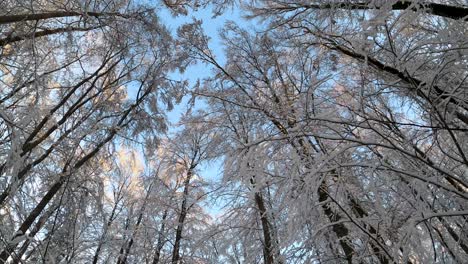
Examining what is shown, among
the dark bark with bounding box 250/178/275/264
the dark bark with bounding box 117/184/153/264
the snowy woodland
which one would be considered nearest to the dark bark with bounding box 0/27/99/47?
the snowy woodland

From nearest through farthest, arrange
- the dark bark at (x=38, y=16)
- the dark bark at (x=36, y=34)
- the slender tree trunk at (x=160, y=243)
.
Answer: the dark bark at (x=38, y=16)
the dark bark at (x=36, y=34)
the slender tree trunk at (x=160, y=243)

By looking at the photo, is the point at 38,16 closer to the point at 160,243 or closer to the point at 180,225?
the point at 180,225

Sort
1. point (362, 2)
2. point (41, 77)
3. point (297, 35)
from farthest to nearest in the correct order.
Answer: point (297, 35)
point (41, 77)
point (362, 2)

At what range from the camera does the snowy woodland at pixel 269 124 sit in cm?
233

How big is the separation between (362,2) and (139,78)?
382 centimetres

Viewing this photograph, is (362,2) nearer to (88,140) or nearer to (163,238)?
(88,140)

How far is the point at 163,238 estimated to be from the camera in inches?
351

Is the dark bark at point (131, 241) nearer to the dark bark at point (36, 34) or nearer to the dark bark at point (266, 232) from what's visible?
the dark bark at point (266, 232)

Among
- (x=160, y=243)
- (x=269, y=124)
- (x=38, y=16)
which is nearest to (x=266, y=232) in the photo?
(x=269, y=124)

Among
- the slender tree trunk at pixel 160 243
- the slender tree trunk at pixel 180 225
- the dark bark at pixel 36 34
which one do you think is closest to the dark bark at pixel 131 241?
the slender tree trunk at pixel 160 243

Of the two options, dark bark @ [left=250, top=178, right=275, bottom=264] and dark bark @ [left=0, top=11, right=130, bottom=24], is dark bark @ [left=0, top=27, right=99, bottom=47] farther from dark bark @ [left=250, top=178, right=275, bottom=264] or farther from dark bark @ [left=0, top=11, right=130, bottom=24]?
dark bark @ [left=250, top=178, right=275, bottom=264]

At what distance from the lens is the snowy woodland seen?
7.64 ft

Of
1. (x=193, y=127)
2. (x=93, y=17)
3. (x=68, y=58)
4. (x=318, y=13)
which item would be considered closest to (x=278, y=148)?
(x=318, y=13)

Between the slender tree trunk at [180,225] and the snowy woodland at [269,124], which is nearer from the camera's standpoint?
the snowy woodland at [269,124]
